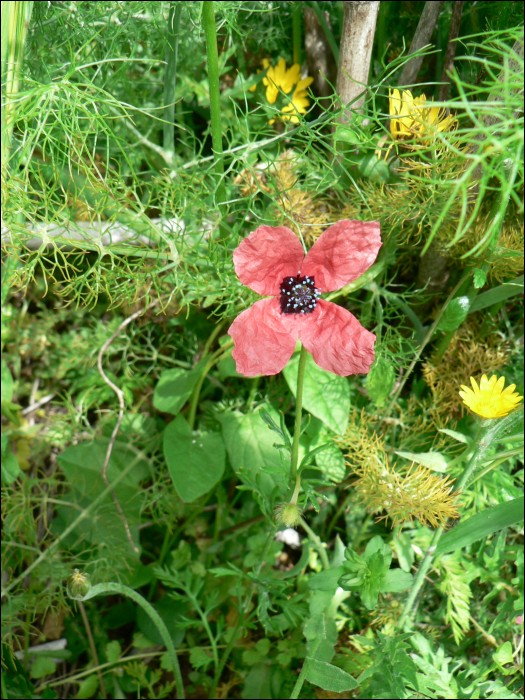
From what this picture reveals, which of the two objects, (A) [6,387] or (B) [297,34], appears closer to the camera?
(B) [297,34]

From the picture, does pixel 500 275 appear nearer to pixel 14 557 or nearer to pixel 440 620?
pixel 440 620

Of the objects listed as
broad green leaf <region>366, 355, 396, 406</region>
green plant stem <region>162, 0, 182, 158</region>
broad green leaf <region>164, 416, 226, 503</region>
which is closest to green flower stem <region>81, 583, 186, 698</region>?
broad green leaf <region>164, 416, 226, 503</region>

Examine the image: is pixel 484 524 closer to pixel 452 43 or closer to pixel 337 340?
pixel 337 340

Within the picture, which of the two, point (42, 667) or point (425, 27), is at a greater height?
point (425, 27)

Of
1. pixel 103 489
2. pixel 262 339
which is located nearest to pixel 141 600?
pixel 103 489

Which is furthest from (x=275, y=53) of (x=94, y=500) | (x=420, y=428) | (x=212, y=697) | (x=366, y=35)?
(x=212, y=697)

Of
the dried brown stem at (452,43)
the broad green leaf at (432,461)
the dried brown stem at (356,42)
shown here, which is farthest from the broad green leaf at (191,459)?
the dried brown stem at (452,43)
